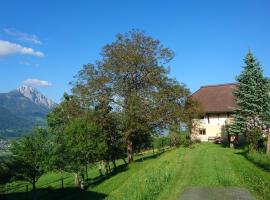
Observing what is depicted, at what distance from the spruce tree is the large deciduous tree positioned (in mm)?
6858

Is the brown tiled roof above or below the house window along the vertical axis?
above

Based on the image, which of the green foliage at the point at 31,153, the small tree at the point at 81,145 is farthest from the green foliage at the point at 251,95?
the green foliage at the point at 31,153

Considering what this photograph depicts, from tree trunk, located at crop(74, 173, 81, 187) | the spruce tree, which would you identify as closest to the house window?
the spruce tree

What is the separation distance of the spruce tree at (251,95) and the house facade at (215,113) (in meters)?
11.3

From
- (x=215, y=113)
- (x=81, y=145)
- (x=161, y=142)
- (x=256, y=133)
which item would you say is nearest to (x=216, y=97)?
(x=215, y=113)

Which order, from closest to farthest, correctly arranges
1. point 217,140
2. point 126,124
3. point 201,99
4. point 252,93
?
point 126,124
point 252,93
point 217,140
point 201,99

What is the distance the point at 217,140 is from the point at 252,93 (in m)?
13.1

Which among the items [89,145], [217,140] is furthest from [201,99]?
[89,145]

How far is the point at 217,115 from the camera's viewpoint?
56.7 m

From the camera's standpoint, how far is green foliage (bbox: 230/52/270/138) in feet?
137

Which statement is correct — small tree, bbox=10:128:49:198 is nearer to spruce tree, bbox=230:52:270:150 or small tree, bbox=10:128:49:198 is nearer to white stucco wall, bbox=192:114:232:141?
spruce tree, bbox=230:52:270:150

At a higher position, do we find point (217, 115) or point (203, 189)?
point (217, 115)

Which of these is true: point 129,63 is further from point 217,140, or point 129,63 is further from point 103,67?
point 217,140

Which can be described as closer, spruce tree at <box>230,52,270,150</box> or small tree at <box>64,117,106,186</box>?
small tree at <box>64,117,106,186</box>
